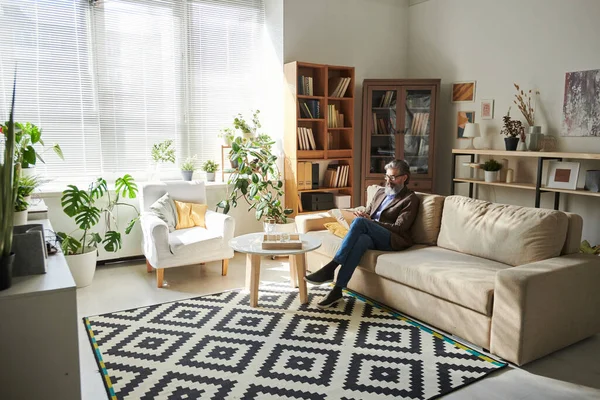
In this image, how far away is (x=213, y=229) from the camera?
14.8 feet

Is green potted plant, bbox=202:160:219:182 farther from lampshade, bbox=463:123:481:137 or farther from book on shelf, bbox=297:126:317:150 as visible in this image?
lampshade, bbox=463:123:481:137

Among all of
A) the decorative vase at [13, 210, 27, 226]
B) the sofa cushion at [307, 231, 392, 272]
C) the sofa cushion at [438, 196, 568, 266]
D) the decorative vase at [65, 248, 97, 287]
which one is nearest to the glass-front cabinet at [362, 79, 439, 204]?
the sofa cushion at [307, 231, 392, 272]

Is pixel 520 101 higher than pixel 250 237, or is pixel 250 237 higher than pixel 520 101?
pixel 520 101

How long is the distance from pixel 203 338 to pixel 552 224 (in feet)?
7.65

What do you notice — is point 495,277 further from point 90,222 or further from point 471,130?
point 90,222

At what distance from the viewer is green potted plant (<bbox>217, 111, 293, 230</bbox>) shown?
4.90 metres

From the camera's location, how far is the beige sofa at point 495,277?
2.75 meters

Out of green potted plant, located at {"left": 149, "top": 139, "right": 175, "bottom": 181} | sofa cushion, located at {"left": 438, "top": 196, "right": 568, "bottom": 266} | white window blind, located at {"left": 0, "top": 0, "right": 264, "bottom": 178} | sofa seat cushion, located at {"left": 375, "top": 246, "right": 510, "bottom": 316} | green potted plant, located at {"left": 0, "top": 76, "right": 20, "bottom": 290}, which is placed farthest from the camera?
green potted plant, located at {"left": 149, "top": 139, "right": 175, "bottom": 181}

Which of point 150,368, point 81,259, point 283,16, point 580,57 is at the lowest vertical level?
point 150,368

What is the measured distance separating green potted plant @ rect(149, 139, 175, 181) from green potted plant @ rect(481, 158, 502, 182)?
3223 millimetres

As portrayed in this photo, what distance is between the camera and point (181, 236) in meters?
4.29

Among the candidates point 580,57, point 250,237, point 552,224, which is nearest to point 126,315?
point 250,237

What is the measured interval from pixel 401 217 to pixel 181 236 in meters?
1.88

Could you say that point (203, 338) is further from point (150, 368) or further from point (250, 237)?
point (250, 237)
